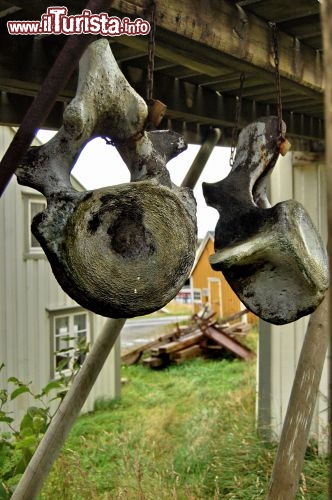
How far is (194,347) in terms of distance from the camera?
11.5 metres

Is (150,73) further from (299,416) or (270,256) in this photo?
(299,416)

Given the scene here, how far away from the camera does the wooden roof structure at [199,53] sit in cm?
161

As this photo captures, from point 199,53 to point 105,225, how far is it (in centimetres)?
91

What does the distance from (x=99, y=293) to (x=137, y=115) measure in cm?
40

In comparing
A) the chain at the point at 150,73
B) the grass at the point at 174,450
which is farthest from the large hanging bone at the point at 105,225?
the grass at the point at 174,450

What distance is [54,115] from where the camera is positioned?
9.05 feet

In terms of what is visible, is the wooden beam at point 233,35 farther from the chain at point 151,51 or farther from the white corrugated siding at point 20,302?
the white corrugated siding at point 20,302

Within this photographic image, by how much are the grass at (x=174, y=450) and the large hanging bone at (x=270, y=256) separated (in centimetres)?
211

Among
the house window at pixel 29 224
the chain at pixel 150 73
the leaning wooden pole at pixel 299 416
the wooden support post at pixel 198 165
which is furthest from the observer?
the house window at pixel 29 224

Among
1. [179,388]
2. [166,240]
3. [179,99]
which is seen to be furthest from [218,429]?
[166,240]

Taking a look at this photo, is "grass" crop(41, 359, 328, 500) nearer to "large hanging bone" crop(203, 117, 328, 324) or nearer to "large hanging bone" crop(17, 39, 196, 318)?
"large hanging bone" crop(203, 117, 328, 324)

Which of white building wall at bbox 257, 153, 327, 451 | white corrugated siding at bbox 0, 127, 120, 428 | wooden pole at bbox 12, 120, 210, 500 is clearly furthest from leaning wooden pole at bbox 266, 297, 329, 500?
white corrugated siding at bbox 0, 127, 120, 428

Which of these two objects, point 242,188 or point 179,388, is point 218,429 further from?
point 242,188

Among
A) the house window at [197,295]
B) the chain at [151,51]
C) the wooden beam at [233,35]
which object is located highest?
the wooden beam at [233,35]
